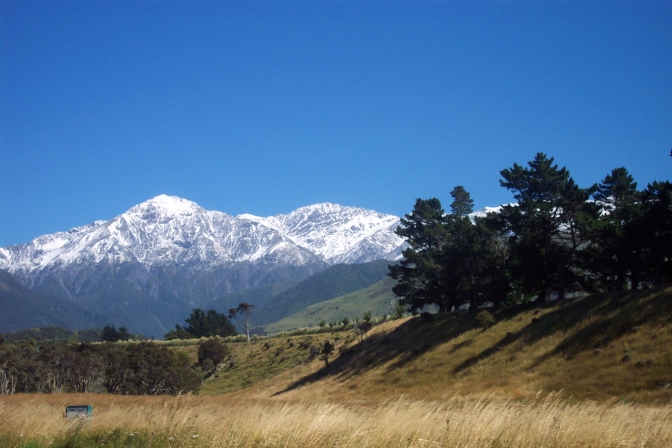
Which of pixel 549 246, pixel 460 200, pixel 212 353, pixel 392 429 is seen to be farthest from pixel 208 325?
pixel 392 429

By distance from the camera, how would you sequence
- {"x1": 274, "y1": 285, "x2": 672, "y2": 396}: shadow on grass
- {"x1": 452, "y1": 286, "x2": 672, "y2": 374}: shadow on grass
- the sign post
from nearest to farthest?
1. the sign post
2. {"x1": 452, "y1": 286, "x2": 672, "y2": 374}: shadow on grass
3. {"x1": 274, "y1": 285, "x2": 672, "y2": 396}: shadow on grass

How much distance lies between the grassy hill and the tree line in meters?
2.98

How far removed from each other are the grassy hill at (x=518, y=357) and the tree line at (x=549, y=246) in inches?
117

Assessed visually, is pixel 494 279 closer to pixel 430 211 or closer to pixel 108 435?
pixel 430 211

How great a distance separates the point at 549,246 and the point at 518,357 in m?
13.5

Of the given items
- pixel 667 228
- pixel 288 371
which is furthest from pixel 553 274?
pixel 288 371

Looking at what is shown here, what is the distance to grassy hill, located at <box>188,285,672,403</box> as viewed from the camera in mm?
30391

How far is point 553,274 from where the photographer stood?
159 ft

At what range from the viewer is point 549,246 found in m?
48.8

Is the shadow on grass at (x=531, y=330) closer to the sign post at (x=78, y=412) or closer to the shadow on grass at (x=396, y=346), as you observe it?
the shadow on grass at (x=396, y=346)

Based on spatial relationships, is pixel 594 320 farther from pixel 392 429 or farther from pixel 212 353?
pixel 212 353

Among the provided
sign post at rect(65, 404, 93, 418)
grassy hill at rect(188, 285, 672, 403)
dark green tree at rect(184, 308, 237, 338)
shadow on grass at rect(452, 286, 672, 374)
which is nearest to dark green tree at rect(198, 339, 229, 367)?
grassy hill at rect(188, 285, 672, 403)

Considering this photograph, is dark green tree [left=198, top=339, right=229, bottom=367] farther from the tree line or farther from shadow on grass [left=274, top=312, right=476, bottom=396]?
the tree line

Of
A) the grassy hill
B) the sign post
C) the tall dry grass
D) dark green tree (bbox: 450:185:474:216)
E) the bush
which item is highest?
dark green tree (bbox: 450:185:474:216)
